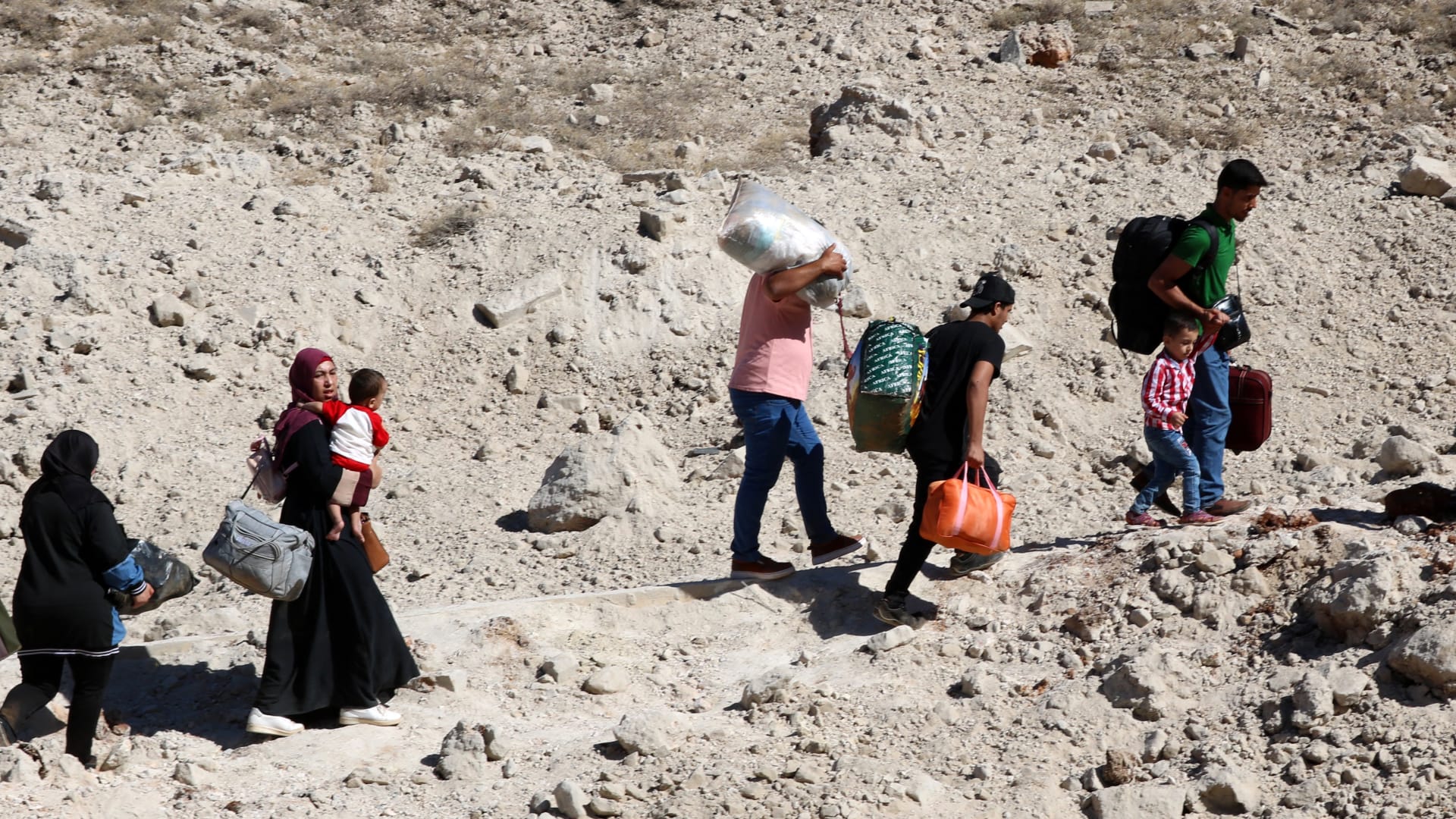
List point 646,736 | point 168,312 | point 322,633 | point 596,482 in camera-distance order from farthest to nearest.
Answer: point 168,312 → point 596,482 → point 322,633 → point 646,736

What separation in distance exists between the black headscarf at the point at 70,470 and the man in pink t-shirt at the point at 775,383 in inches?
95.6

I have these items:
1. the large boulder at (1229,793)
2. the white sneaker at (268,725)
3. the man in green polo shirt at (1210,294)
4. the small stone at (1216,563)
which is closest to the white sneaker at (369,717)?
the white sneaker at (268,725)

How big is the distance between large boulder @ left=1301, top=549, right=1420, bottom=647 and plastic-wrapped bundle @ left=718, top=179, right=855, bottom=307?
212cm

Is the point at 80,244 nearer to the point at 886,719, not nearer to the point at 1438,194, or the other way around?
the point at 886,719

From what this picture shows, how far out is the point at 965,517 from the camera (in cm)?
534

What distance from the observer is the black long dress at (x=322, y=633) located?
521 centimetres

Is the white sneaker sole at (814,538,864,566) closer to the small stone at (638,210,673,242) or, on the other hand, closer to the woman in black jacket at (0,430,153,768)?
the woman in black jacket at (0,430,153,768)

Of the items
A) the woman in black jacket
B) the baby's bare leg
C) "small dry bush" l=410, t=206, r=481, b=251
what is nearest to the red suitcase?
the baby's bare leg

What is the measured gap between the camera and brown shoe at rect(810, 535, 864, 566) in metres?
6.29

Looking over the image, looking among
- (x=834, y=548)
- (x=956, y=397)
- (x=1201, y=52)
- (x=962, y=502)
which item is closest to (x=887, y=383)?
(x=956, y=397)

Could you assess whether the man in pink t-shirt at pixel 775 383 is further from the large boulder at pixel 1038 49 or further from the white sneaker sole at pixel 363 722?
the large boulder at pixel 1038 49

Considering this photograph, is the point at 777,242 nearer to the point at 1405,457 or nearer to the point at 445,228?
the point at 1405,457

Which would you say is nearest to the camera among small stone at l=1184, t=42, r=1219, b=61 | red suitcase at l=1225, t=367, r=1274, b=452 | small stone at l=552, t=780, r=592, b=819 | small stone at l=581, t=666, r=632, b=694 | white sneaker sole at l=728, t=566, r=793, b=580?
small stone at l=552, t=780, r=592, b=819

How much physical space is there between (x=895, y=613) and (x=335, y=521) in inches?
85.9
